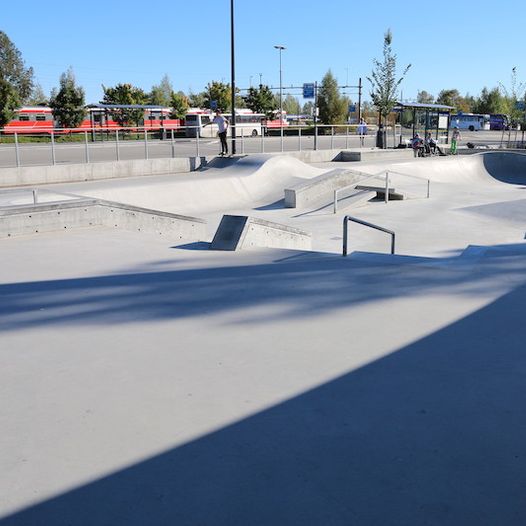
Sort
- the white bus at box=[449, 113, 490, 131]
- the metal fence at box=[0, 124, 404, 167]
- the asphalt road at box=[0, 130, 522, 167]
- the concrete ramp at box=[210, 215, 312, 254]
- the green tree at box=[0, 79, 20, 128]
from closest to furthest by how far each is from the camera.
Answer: the concrete ramp at box=[210, 215, 312, 254] → the metal fence at box=[0, 124, 404, 167] → the asphalt road at box=[0, 130, 522, 167] → the green tree at box=[0, 79, 20, 128] → the white bus at box=[449, 113, 490, 131]

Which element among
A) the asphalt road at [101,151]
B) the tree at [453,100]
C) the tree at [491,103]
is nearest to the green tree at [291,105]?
the tree at [453,100]

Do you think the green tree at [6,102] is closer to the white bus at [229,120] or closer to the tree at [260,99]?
the white bus at [229,120]

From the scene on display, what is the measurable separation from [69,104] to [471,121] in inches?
2011

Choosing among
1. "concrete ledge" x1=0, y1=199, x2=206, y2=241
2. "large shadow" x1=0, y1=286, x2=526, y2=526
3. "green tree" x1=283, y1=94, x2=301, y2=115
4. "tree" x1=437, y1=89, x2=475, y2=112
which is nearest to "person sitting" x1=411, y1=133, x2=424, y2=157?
"concrete ledge" x1=0, y1=199, x2=206, y2=241

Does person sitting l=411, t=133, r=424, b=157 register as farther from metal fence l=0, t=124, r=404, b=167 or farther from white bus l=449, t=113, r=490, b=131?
white bus l=449, t=113, r=490, b=131

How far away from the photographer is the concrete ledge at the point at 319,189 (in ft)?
59.0

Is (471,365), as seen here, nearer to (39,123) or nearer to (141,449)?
(141,449)

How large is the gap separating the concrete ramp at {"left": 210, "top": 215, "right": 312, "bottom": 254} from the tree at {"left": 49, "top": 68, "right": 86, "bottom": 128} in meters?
39.5

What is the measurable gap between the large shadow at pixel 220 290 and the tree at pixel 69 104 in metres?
43.8

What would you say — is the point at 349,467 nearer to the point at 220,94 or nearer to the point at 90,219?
the point at 90,219

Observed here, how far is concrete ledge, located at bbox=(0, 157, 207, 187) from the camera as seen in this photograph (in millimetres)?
17422

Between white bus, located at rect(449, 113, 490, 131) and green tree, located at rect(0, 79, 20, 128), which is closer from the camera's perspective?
green tree, located at rect(0, 79, 20, 128)

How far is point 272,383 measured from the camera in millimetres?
3719

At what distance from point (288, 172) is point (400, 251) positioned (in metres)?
10.0
